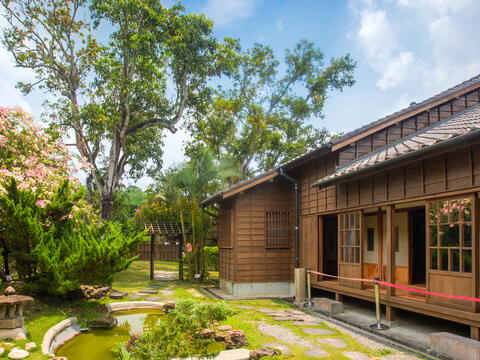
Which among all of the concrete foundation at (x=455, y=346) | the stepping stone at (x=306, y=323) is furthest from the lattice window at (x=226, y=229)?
the concrete foundation at (x=455, y=346)

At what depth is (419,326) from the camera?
24.1 ft

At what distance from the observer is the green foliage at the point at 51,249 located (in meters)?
8.12

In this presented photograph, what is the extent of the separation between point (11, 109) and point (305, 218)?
29.8 feet

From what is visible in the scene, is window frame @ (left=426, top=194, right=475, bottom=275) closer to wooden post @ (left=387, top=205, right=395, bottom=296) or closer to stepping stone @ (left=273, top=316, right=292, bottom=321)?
wooden post @ (left=387, top=205, right=395, bottom=296)

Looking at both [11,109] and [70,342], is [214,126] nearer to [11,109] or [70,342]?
[11,109]

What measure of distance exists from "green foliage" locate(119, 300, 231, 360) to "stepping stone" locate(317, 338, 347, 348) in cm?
196

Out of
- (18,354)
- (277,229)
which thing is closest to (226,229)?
(277,229)

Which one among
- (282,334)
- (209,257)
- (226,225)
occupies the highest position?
(226,225)

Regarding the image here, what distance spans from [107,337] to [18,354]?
2151mm

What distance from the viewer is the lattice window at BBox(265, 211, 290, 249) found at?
12336mm

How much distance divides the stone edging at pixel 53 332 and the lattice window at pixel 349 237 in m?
6.27

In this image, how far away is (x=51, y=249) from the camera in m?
8.59

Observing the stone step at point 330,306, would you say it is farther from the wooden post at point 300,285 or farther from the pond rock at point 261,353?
the pond rock at point 261,353

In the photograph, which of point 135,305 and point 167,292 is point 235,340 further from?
point 167,292
